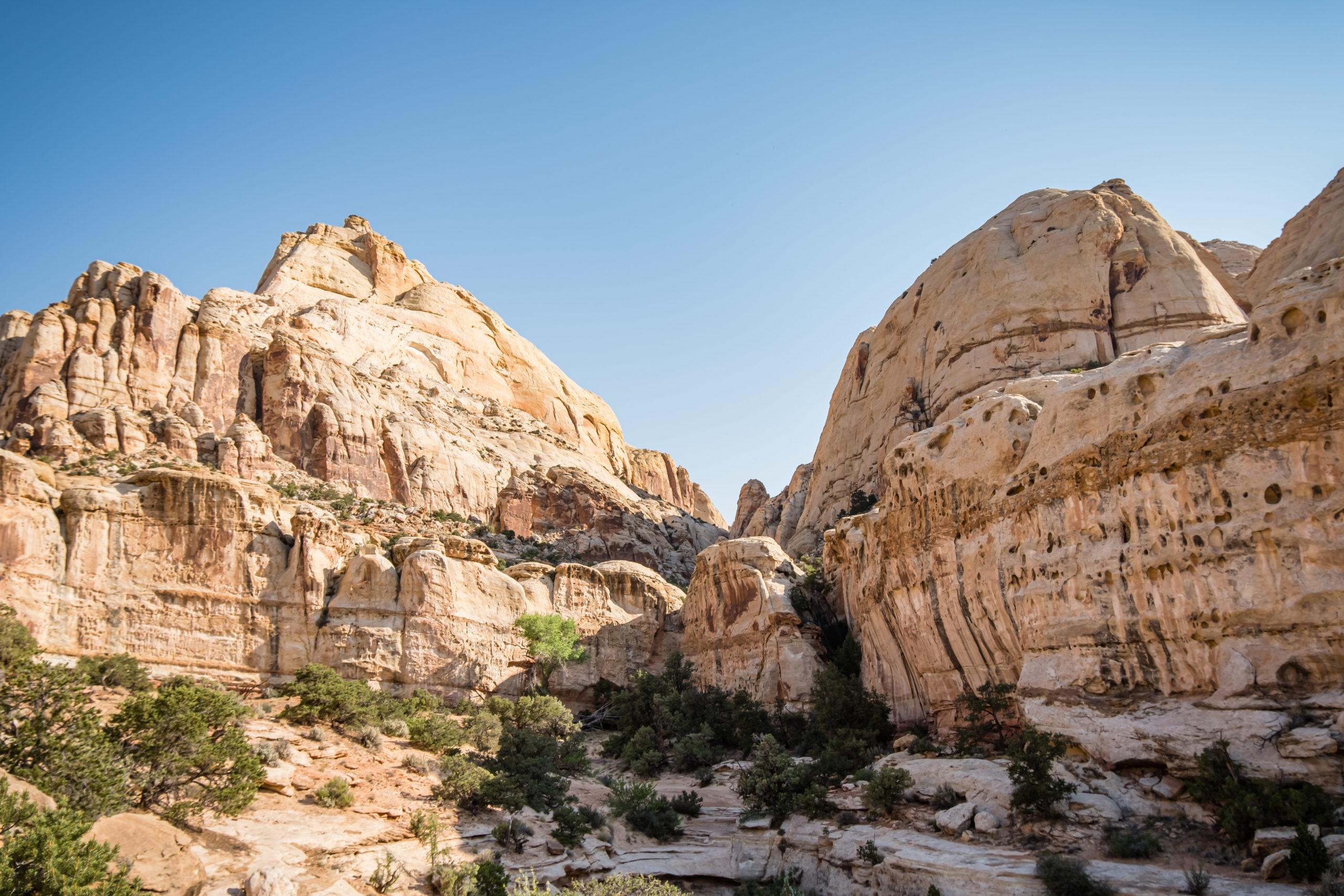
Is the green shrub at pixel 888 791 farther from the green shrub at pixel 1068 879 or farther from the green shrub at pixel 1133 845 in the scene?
the green shrub at pixel 1133 845

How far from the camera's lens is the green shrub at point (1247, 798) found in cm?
1658

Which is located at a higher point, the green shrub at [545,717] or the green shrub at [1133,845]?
the green shrub at [545,717]

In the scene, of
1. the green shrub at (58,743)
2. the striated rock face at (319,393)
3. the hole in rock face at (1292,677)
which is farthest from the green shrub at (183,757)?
the striated rock face at (319,393)

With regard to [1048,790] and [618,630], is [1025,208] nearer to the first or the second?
[618,630]

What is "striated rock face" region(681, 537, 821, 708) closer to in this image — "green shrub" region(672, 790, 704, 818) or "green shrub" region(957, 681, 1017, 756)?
"green shrub" region(672, 790, 704, 818)

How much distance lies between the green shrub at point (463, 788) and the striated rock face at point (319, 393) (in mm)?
30738

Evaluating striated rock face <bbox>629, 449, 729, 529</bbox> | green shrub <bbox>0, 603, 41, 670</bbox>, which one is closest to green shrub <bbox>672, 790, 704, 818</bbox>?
green shrub <bbox>0, 603, 41, 670</bbox>

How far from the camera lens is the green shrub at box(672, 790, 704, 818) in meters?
28.5

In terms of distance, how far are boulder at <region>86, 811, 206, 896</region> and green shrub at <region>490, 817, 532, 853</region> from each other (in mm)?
7977

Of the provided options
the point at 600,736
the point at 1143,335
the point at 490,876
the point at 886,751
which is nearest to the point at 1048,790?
the point at 886,751

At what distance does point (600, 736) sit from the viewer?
131 feet

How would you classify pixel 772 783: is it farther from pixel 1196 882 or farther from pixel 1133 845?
pixel 1196 882

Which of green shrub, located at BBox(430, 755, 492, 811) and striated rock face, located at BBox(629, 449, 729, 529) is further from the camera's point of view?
striated rock face, located at BBox(629, 449, 729, 529)

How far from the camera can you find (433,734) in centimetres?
3070
